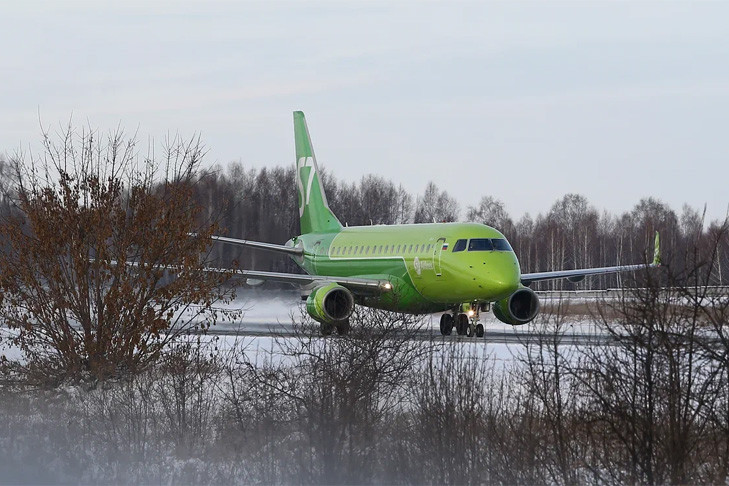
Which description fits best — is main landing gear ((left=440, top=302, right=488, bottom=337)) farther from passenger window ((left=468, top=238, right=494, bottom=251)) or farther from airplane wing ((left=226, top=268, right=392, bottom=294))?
airplane wing ((left=226, top=268, right=392, bottom=294))

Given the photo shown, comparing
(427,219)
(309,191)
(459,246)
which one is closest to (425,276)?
(459,246)

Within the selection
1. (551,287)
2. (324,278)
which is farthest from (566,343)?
(551,287)

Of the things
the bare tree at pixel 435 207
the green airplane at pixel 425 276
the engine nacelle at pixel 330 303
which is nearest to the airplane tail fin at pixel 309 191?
the green airplane at pixel 425 276

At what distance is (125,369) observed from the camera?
51.6 feet

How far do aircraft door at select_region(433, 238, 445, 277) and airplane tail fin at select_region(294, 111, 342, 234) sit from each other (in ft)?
24.6

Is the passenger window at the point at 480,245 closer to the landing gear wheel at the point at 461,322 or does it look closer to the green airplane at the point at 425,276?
the green airplane at the point at 425,276

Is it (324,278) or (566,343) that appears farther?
(324,278)

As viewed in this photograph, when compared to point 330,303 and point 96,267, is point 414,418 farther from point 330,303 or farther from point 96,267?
point 330,303

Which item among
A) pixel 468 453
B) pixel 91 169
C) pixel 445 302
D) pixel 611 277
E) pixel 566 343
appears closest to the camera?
pixel 468 453

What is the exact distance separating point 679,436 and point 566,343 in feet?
49.4

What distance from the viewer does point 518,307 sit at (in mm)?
31078

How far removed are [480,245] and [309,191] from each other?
36.7 ft

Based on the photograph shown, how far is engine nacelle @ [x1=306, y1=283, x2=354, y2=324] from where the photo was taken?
1161 inches

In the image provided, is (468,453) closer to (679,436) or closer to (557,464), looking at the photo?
(557,464)
